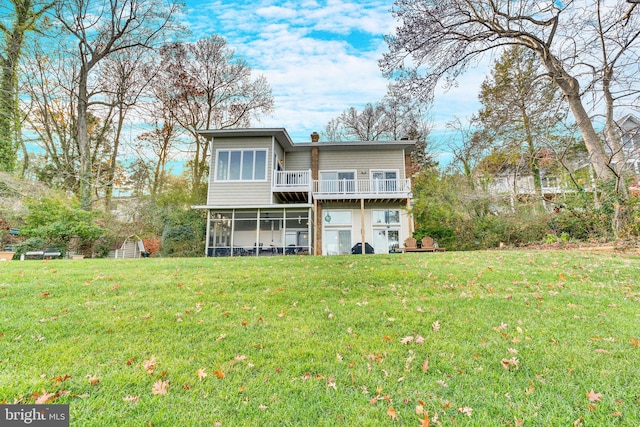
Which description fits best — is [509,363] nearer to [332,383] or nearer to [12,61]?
[332,383]

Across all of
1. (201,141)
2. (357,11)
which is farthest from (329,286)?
(201,141)

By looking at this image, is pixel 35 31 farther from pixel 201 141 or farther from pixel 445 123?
pixel 445 123

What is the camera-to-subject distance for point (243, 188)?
15102 millimetres

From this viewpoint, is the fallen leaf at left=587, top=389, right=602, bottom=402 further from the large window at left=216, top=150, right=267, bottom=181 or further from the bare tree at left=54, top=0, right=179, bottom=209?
the bare tree at left=54, top=0, right=179, bottom=209

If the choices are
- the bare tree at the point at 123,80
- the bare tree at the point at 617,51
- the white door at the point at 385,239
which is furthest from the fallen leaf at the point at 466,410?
the bare tree at the point at 123,80

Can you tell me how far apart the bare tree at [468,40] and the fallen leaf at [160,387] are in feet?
37.7

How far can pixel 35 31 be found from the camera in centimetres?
1509

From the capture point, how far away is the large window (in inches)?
597

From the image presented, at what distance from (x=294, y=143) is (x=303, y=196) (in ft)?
9.33

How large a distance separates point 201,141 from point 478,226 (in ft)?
56.7

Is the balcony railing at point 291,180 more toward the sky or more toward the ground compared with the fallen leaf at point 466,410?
more toward the sky

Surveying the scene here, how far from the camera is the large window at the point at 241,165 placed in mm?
15156

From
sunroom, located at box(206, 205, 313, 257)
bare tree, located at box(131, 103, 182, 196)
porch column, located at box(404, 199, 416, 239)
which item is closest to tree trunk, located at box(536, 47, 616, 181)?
porch column, located at box(404, 199, 416, 239)

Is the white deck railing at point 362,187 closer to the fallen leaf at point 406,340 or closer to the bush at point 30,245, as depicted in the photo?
the bush at point 30,245
